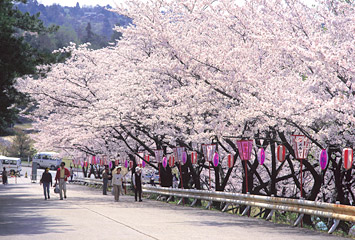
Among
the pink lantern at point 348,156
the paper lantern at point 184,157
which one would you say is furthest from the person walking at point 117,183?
the pink lantern at point 348,156

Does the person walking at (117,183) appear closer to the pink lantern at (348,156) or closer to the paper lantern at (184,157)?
the paper lantern at (184,157)

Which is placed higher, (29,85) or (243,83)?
(29,85)

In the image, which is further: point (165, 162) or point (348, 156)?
point (165, 162)

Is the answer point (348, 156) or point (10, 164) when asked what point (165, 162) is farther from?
point (10, 164)

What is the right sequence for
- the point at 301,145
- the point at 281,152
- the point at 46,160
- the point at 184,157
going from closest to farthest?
1. the point at 301,145
2. the point at 281,152
3. the point at 184,157
4. the point at 46,160

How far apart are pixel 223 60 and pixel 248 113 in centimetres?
234

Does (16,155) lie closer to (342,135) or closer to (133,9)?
(133,9)

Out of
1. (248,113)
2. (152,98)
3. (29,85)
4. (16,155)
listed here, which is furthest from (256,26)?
(16,155)

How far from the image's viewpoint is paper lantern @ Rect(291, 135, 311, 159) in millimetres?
17594

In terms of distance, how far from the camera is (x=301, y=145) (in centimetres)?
1780

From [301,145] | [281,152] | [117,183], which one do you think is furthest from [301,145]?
[117,183]

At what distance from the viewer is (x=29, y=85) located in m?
36.0

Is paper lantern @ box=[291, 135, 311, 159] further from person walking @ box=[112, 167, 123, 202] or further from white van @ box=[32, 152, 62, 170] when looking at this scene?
white van @ box=[32, 152, 62, 170]

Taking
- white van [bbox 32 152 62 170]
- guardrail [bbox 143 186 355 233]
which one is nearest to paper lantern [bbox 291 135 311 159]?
guardrail [bbox 143 186 355 233]
